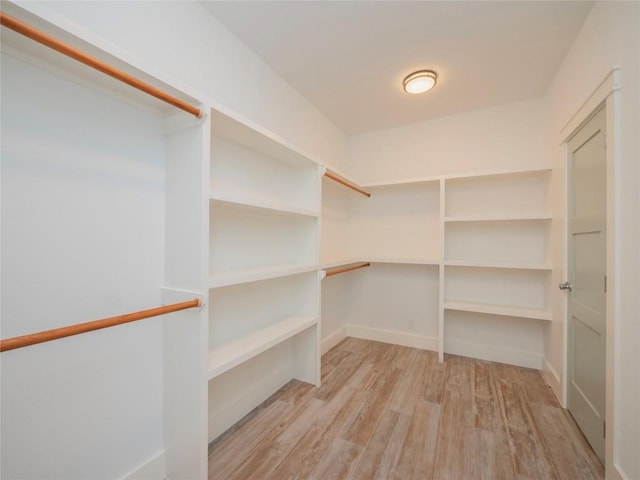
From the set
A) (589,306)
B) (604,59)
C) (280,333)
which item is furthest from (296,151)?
(589,306)

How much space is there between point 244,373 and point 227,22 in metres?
2.43

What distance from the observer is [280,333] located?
1.95 meters

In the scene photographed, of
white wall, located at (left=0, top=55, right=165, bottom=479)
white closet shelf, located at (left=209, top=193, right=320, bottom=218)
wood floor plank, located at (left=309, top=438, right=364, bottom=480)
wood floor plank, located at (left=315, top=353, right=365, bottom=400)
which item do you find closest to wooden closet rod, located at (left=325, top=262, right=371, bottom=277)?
white closet shelf, located at (left=209, top=193, right=320, bottom=218)

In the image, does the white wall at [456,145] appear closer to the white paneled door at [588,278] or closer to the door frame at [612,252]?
the white paneled door at [588,278]

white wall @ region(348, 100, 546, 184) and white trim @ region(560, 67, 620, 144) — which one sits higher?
white wall @ region(348, 100, 546, 184)

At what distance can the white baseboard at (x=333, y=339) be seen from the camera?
10.1ft

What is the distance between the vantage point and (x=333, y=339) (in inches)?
128

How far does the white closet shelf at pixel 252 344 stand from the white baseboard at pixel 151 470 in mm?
554

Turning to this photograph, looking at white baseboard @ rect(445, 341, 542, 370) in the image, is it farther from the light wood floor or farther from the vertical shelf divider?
the vertical shelf divider

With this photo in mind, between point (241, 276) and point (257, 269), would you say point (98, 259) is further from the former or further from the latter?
point (257, 269)

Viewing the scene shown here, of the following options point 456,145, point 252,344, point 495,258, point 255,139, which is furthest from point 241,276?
point 456,145

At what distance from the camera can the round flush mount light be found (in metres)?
2.31

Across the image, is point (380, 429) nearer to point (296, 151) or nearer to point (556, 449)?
point (556, 449)

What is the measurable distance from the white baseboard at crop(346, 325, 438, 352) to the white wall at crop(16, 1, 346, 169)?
2.38 metres
